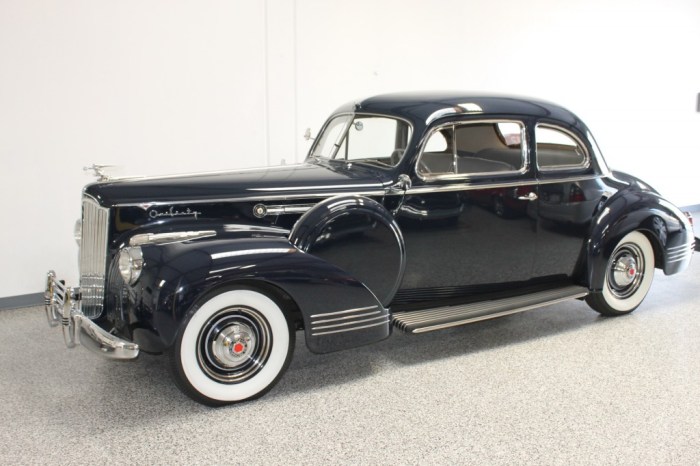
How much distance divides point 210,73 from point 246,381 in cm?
284

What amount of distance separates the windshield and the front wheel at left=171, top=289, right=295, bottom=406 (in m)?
1.21

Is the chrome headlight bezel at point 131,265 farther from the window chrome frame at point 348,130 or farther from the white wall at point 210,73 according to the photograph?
the window chrome frame at point 348,130

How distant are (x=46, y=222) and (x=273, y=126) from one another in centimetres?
195

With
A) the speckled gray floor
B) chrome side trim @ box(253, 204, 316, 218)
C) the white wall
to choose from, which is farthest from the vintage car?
the white wall

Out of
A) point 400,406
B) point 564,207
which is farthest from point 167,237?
point 564,207

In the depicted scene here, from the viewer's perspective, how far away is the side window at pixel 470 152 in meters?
3.87

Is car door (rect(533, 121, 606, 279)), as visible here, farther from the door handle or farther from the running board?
the running board

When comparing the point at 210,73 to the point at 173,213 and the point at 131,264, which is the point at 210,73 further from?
the point at 131,264

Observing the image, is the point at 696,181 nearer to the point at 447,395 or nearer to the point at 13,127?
the point at 447,395

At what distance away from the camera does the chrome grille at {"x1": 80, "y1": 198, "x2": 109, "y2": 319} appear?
11.0 feet

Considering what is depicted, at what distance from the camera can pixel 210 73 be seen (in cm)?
513

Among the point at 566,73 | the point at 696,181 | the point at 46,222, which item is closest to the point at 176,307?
the point at 46,222

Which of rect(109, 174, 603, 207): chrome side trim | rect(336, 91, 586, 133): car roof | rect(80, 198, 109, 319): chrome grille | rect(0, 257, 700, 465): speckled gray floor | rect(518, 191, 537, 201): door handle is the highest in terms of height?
rect(336, 91, 586, 133): car roof

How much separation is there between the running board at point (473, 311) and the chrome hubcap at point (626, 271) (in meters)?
0.36
